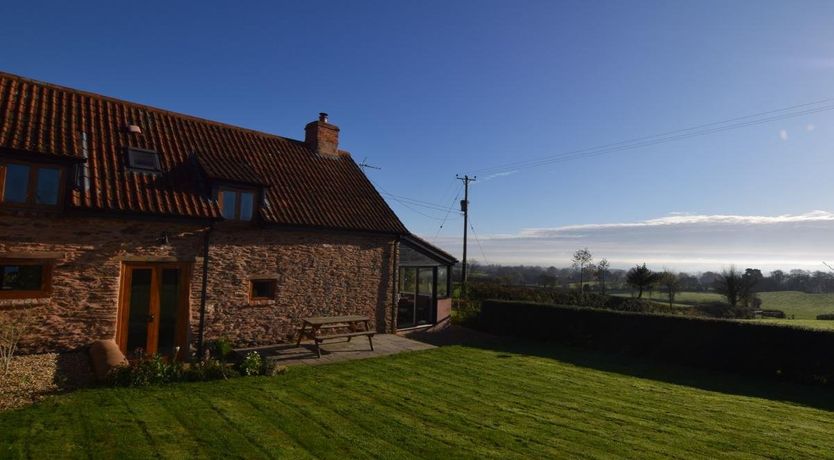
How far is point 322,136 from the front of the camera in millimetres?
17688

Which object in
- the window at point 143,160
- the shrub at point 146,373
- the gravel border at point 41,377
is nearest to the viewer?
the gravel border at point 41,377

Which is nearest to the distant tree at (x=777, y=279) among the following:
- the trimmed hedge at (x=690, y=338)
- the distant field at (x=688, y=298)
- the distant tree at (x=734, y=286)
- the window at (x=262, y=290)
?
the distant field at (x=688, y=298)

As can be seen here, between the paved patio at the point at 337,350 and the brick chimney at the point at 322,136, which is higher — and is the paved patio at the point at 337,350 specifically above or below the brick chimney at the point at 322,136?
below

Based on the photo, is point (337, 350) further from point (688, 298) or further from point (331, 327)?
point (688, 298)

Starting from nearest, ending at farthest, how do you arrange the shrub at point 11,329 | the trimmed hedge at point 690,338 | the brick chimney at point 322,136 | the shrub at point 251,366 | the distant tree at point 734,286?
the shrub at point 11,329, the shrub at point 251,366, the trimmed hedge at point 690,338, the brick chimney at point 322,136, the distant tree at point 734,286

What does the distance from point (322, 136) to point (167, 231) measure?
26.9 ft

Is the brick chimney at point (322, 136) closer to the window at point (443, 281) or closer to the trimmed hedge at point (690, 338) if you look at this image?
the window at point (443, 281)

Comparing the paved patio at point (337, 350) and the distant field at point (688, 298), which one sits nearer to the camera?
the paved patio at point (337, 350)

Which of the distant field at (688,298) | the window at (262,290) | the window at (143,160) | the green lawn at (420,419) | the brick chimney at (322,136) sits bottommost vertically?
the distant field at (688,298)

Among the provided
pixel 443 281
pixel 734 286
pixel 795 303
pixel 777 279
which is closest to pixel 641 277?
pixel 734 286

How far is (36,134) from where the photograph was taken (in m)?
10.0

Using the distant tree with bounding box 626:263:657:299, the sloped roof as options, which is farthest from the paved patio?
the distant tree with bounding box 626:263:657:299

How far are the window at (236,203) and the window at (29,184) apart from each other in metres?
3.59

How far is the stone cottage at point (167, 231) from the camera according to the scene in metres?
9.45
